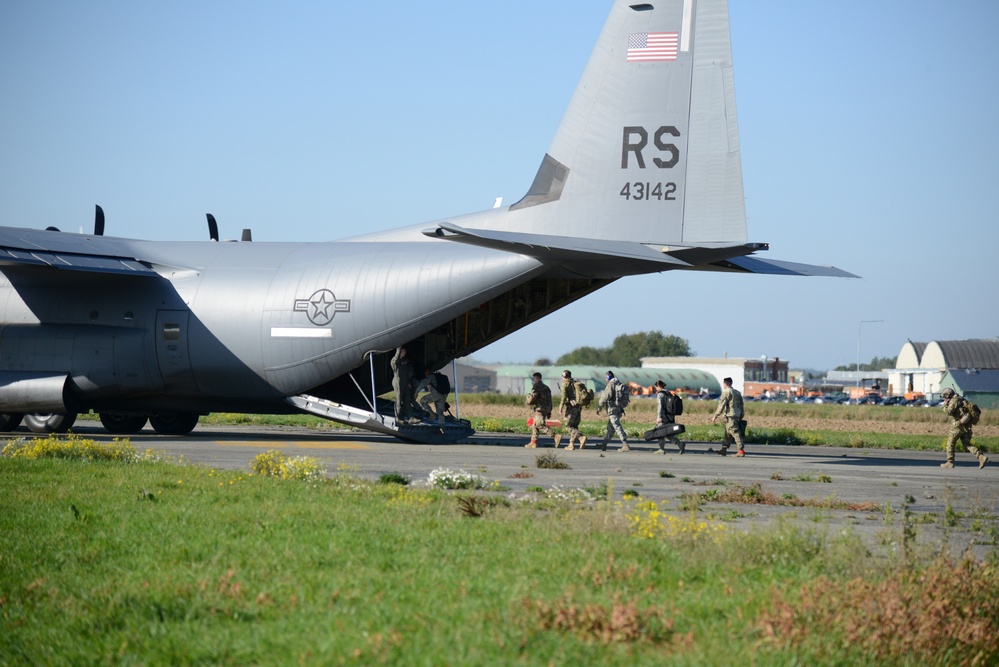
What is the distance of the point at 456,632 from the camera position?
6.59 m

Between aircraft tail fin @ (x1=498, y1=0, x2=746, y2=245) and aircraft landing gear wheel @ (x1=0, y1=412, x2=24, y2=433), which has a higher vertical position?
aircraft tail fin @ (x1=498, y1=0, x2=746, y2=245)

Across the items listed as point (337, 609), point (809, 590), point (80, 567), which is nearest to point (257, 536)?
point (80, 567)

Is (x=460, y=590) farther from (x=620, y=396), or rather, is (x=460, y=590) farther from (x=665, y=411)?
(x=665, y=411)

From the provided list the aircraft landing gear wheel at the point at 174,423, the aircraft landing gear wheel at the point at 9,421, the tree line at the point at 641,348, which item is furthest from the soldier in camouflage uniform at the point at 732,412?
the tree line at the point at 641,348

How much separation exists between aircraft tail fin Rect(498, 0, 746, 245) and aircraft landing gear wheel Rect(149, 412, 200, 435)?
37.7ft

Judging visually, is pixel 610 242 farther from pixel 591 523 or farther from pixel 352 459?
pixel 591 523

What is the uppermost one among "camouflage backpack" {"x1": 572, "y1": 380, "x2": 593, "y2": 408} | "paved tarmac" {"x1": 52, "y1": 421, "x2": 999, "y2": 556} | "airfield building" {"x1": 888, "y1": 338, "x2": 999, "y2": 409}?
"airfield building" {"x1": 888, "y1": 338, "x2": 999, "y2": 409}

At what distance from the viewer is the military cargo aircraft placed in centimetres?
2169

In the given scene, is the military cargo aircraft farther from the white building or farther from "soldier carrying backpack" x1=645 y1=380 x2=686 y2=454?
the white building

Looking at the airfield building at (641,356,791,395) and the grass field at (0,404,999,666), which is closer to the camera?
the grass field at (0,404,999,666)

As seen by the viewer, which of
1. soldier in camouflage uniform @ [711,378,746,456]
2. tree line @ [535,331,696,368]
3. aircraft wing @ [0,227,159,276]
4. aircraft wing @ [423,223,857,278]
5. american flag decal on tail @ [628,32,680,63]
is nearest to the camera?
aircraft wing @ [423,223,857,278]

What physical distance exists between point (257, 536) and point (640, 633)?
5.07 m

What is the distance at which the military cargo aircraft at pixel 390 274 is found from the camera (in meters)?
21.7

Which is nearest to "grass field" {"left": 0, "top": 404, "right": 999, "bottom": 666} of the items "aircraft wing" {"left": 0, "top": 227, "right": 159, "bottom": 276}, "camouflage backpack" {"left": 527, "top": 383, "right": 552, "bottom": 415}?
"aircraft wing" {"left": 0, "top": 227, "right": 159, "bottom": 276}
